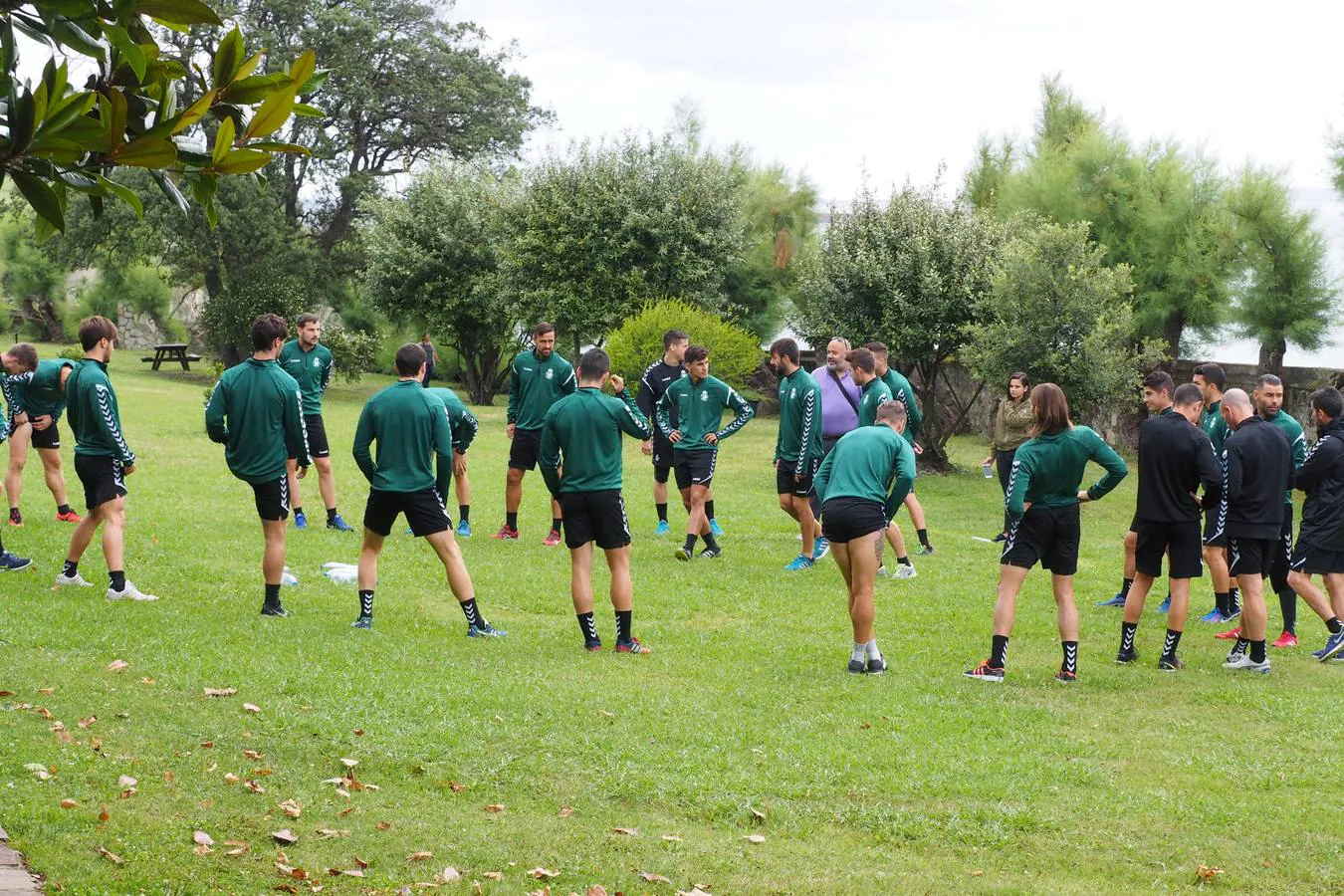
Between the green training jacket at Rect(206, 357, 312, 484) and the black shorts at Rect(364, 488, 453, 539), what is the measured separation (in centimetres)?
85

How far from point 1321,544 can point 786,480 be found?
192 inches

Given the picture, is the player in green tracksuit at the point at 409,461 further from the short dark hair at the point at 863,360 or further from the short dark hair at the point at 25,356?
the short dark hair at the point at 25,356

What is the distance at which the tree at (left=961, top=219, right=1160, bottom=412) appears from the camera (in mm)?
19906

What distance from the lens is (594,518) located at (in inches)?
357

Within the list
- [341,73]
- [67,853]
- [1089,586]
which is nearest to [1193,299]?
[1089,586]

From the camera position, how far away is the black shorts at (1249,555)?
952 centimetres

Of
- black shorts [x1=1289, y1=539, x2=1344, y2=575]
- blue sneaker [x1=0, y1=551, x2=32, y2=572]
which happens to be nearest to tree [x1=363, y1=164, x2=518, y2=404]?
blue sneaker [x1=0, y1=551, x2=32, y2=572]

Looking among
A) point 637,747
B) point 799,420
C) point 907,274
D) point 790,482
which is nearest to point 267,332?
point 637,747

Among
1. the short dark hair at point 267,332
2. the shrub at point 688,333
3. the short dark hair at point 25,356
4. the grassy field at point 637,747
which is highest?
the shrub at point 688,333

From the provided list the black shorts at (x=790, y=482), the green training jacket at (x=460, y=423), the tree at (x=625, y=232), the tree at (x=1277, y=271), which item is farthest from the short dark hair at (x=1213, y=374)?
the tree at (x=625, y=232)

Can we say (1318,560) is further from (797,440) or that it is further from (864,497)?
Result: (797,440)

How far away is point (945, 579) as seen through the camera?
12898 millimetres

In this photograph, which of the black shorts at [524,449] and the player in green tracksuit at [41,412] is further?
the black shorts at [524,449]

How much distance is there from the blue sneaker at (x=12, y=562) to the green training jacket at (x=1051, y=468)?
8097 mm
